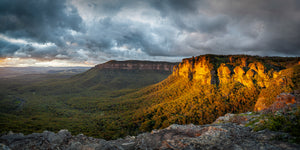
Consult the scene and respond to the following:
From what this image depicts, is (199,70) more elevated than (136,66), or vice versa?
(136,66)

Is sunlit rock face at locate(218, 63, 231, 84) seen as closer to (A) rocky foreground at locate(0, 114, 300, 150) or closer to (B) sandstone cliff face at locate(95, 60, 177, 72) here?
(A) rocky foreground at locate(0, 114, 300, 150)

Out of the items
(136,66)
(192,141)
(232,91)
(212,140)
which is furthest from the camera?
(136,66)

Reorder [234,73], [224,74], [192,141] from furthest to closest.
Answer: [224,74]
[234,73]
[192,141]

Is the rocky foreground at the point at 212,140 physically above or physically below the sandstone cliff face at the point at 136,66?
below

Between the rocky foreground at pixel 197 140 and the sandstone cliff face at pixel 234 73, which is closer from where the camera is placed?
the rocky foreground at pixel 197 140

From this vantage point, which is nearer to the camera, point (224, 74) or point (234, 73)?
point (234, 73)

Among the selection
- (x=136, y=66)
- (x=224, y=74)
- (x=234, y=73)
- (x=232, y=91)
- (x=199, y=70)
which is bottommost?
(x=232, y=91)

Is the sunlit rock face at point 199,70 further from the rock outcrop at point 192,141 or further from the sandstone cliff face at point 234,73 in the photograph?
the rock outcrop at point 192,141

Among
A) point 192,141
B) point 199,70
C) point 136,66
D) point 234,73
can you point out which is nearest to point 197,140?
point 192,141

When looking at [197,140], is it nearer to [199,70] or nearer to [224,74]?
[224,74]

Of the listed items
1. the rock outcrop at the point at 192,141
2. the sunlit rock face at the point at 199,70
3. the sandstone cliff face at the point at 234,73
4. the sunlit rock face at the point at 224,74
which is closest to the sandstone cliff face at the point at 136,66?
the sunlit rock face at the point at 199,70

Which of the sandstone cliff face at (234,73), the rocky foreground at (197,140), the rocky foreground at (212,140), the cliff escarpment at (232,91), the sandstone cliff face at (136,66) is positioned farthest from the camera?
the sandstone cliff face at (136,66)

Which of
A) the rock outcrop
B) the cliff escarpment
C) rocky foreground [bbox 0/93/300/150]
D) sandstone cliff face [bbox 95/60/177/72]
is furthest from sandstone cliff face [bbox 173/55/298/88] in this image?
sandstone cliff face [bbox 95/60/177/72]

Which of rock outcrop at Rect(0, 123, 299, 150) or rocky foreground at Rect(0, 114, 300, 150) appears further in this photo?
rock outcrop at Rect(0, 123, 299, 150)
